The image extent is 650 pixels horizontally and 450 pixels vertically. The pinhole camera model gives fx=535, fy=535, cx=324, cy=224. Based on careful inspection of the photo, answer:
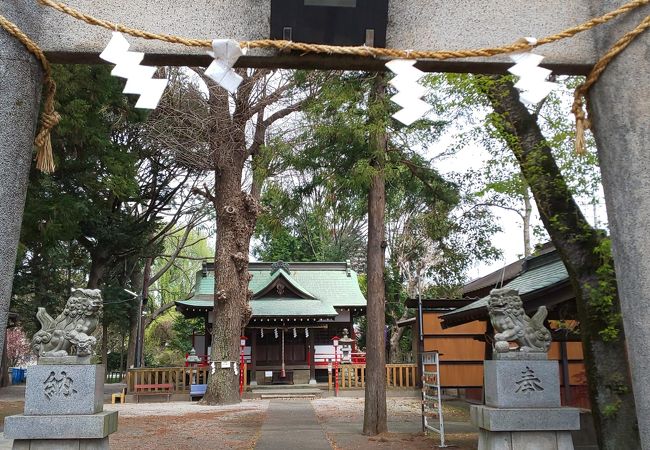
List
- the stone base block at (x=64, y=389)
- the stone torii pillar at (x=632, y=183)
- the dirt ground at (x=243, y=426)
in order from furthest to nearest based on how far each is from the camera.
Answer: the dirt ground at (x=243, y=426) < the stone base block at (x=64, y=389) < the stone torii pillar at (x=632, y=183)

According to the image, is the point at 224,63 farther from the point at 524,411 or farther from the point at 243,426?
the point at 243,426

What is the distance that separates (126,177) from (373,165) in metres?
6.32

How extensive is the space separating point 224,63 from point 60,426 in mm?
3311

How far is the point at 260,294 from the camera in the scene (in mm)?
23562

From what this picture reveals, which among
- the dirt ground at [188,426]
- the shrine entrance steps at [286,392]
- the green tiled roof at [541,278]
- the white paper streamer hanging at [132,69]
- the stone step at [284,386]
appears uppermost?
Result: the white paper streamer hanging at [132,69]

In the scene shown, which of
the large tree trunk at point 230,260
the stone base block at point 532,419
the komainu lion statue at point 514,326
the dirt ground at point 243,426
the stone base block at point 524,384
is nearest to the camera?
the stone base block at point 532,419

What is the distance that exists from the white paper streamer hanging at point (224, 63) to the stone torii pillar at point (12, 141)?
861 mm

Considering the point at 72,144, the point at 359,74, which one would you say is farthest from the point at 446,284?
the point at 72,144

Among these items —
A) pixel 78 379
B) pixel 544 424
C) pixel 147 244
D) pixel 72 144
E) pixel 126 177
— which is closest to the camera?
pixel 544 424

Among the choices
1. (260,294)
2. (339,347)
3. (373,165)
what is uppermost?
(373,165)

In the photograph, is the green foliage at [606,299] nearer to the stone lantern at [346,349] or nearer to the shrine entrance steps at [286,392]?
the shrine entrance steps at [286,392]

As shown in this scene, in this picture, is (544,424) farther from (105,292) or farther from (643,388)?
(105,292)

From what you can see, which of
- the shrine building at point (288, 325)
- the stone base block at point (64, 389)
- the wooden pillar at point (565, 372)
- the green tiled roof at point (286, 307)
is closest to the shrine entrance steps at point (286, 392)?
the shrine building at point (288, 325)

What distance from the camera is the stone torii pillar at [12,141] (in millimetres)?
2361
